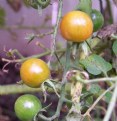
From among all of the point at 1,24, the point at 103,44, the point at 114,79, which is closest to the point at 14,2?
the point at 1,24

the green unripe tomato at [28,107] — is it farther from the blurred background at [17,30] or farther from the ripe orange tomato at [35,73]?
the blurred background at [17,30]

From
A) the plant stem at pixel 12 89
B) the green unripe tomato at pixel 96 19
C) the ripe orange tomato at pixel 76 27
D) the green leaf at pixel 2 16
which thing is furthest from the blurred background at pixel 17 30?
the ripe orange tomato at pixel 76 27

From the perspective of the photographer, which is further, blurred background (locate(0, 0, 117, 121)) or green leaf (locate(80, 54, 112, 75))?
blurred background (locate(0, 0, 117, 121))

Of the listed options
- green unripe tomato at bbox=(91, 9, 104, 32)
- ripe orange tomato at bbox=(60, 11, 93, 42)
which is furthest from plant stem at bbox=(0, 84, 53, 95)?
ripe orange tomato at bbox=(60, 11, 93, 42)

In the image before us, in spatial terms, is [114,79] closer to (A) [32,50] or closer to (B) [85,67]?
(B) [85,67]

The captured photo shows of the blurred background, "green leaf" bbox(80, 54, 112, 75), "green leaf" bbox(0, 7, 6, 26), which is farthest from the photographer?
the blurred background

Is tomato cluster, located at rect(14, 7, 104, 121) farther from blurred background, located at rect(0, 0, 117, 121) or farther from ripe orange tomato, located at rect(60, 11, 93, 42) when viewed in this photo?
blurred background, located at rect(0, 0, 117, 121)
